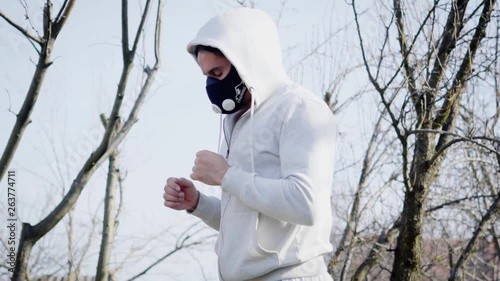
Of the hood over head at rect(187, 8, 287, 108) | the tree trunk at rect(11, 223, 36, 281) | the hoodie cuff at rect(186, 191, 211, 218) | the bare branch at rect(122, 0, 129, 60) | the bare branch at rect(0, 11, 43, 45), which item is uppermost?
the bare branch at rect(122, 0, 129, 60)

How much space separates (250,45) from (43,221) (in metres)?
2.11

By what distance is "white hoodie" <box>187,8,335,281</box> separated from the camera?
2150 mm

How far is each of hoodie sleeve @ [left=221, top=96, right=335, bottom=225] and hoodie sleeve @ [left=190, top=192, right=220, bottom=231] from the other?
1.31ft

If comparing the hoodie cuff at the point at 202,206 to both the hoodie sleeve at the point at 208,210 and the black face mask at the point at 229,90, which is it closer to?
the hoodie sleeve at the point at 208,210

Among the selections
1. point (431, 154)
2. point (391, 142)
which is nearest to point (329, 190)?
point (431, 154)

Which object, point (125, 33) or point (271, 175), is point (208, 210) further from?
point (125, 33)

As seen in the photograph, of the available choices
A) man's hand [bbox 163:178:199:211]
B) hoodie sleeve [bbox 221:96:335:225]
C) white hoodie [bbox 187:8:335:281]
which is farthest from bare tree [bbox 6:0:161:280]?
hoodie sleeve [bbox 221:96:335:225]

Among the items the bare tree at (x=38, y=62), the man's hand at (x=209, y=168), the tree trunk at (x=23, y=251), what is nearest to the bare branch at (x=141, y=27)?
the bare tree at (x=38, y=62)

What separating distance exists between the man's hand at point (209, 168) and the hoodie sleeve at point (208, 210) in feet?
1.06

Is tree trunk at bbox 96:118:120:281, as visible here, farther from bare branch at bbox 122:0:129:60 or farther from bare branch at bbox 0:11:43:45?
bare branch at bbox 0:11:43:45

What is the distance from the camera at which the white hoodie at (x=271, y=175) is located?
2150mm

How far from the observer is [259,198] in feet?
7.02

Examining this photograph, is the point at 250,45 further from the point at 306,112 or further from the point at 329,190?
the point at 329,190

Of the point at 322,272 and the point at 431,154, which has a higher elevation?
the point at 431,154
